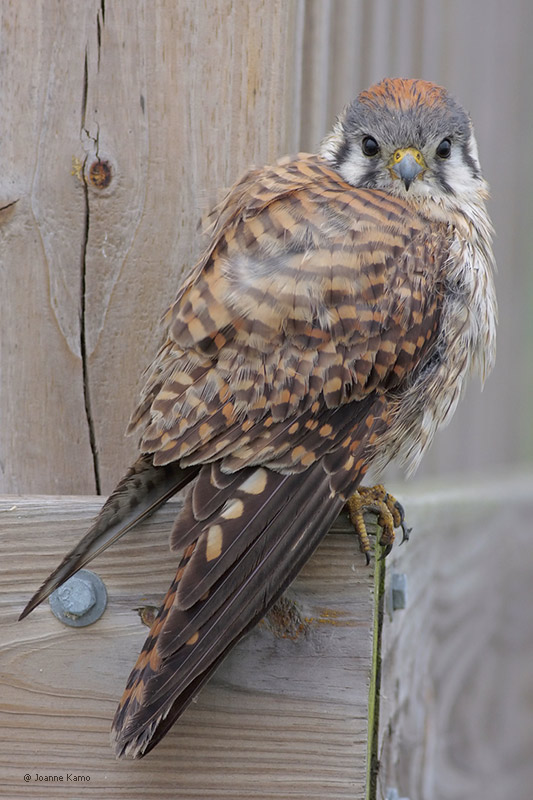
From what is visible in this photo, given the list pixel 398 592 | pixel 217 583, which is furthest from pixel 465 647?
pixel 217 583

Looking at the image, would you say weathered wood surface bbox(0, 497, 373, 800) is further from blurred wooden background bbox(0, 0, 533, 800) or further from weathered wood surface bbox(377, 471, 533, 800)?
weathered wood surface bbox(377, 471, 533, 800)

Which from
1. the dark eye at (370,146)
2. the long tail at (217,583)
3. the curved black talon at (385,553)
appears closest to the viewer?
the long tail at (217,583)

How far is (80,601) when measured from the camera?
5.28 ft

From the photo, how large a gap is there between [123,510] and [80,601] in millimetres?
177

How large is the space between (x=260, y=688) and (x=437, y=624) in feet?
4.58

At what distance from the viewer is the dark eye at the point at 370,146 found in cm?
239

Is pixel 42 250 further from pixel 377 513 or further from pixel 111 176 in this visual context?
pixel 377 513

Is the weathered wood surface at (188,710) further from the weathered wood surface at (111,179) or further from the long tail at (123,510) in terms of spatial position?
the weathered wood surface at (111,179)

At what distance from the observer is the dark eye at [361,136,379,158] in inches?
94.0

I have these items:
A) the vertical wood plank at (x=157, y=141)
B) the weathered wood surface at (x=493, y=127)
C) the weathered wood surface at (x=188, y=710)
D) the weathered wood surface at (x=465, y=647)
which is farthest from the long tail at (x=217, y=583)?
the weathered wood surface at (x=493, y=127)

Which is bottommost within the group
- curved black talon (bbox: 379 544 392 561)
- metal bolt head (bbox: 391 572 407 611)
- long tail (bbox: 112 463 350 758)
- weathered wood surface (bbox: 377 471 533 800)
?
weathered wood surface (bbox: 377 471 533 800)

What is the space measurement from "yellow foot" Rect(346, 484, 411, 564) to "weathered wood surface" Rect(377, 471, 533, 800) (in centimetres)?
19

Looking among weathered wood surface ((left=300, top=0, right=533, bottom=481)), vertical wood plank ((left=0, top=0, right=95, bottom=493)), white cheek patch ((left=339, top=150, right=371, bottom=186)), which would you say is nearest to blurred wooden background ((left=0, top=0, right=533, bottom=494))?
vertical wood plank ((left=0, top=0, right=95, bottom=493))

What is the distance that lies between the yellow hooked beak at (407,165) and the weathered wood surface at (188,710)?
1.04 m
